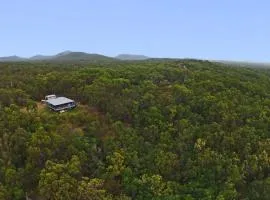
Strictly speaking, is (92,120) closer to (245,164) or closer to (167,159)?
(167,159)

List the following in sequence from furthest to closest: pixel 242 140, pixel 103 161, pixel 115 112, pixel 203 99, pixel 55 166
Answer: pixel 203 99
pixel 115 112
pixel 242 140
pixel 103 161
pixel 55 166

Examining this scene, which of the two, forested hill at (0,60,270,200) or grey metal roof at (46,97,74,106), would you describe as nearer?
forested hill at (0,60,270,200)

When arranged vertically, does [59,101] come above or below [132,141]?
above

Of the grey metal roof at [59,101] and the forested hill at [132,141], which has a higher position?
the grey metal roof at [59,101]

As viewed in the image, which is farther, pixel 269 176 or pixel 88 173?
pixel 269 176

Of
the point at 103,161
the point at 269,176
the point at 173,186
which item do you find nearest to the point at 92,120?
→ the point at 103,161

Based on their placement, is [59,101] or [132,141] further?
[59,101]

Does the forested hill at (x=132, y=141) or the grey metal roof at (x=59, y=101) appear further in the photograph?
the grey metal roof at (x=59, y=101)

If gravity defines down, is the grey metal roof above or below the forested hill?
above
